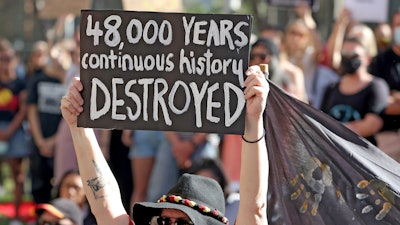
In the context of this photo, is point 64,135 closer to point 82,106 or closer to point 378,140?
point 378,140

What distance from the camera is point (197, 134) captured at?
30.9ft

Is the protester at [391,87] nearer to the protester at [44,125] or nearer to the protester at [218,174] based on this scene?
the protester at [218,174]

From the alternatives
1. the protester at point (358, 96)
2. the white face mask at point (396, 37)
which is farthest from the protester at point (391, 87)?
the protester at point (358, 96)

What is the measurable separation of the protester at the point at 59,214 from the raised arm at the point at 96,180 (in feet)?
7.95

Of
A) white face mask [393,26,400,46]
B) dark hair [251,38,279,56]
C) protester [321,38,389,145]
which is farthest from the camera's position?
white face mask [393,26,400,46]

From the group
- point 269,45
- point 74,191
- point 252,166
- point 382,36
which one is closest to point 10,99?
point 382,36

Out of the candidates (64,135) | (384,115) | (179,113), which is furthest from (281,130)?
(64,135)

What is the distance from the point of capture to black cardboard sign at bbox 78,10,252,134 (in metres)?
4.42

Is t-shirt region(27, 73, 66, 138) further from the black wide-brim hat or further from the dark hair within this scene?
the black wide-brim hat

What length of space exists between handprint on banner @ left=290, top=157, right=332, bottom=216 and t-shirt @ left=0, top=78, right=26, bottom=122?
28.4 ft

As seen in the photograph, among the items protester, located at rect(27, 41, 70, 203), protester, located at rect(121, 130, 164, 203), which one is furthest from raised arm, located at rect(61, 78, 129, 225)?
protester, located at rect(27, 41, 70, 203)

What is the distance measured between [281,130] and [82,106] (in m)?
0.84

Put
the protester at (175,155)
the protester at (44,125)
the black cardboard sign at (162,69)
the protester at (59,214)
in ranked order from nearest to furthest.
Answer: the black cardboard sign at (162,69) < the protester at (59,214) < the protester at (175,155) < the protester at (44,125)

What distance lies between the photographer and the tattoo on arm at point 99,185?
4668mm
